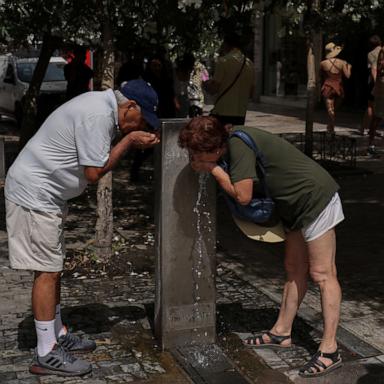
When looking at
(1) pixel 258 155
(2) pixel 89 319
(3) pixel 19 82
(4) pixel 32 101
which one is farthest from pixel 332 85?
(1) pixel 258 155

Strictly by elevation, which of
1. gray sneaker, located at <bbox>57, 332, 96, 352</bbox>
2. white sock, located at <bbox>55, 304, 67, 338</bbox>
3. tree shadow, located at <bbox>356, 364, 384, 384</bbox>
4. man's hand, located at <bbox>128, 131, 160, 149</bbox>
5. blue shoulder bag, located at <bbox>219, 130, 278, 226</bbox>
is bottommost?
tree shadow, located at <bbox>356, 364, 384, 384</bbox>

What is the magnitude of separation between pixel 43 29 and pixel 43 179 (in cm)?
453

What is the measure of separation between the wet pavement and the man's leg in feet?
0.65

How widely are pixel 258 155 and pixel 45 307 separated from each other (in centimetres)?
146

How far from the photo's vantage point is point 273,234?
436 centimetres

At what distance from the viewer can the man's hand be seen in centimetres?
408

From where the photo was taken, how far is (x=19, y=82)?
17.6m

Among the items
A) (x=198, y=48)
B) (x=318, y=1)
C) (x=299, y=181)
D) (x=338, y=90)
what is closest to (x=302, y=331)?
(x=299, y=181)

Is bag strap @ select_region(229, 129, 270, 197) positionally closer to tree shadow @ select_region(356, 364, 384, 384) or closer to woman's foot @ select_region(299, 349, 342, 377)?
woman's foot @ select_region(299, 349, 342, 377)

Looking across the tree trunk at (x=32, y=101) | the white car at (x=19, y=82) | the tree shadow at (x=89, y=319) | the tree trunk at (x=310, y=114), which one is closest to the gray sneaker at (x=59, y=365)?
the tree shadow at (x=89, y=319)

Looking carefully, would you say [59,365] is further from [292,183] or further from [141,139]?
[292,183]

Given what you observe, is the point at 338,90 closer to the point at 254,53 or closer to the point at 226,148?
the point at 226,148

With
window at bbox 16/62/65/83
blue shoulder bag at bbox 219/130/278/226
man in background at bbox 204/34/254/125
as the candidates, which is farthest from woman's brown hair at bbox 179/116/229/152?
window at bbox 16/62/65/83

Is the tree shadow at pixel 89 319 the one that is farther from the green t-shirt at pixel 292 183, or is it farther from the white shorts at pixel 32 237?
the green t-shirt at pixel 292 183
